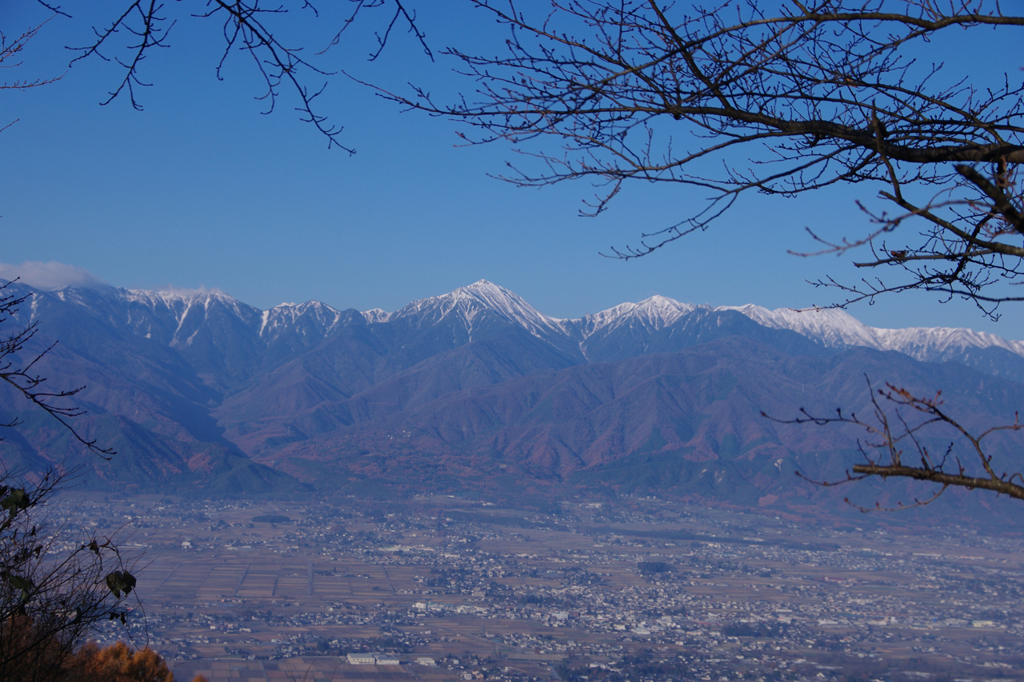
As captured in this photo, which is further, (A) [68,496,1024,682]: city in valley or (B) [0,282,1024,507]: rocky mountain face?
(B) [0,282,1024,507]: rocky mountain face

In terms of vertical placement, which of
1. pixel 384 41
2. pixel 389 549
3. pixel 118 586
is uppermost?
pixel 384 41

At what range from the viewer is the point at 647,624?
1319 inches

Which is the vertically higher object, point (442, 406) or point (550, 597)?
point (442, 406)

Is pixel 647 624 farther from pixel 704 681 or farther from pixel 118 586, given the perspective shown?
pixel 118 586

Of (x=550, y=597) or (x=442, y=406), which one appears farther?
(x=442, y=406)

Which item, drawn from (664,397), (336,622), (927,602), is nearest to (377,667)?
(336,622)

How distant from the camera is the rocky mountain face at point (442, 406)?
3460 inches

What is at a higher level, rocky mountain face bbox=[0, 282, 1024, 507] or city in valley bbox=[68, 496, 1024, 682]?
rocky mountain face bbox=[0, 282, 1024, 507]

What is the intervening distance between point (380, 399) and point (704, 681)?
120 metres

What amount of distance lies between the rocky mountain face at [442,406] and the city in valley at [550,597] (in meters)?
12.8

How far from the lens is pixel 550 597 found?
38.7 metres

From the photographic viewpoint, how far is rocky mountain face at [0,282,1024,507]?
87.9 metres

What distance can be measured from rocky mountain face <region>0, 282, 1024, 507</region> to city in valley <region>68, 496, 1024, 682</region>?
12849 millimetres

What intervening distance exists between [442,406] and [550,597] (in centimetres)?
8999
